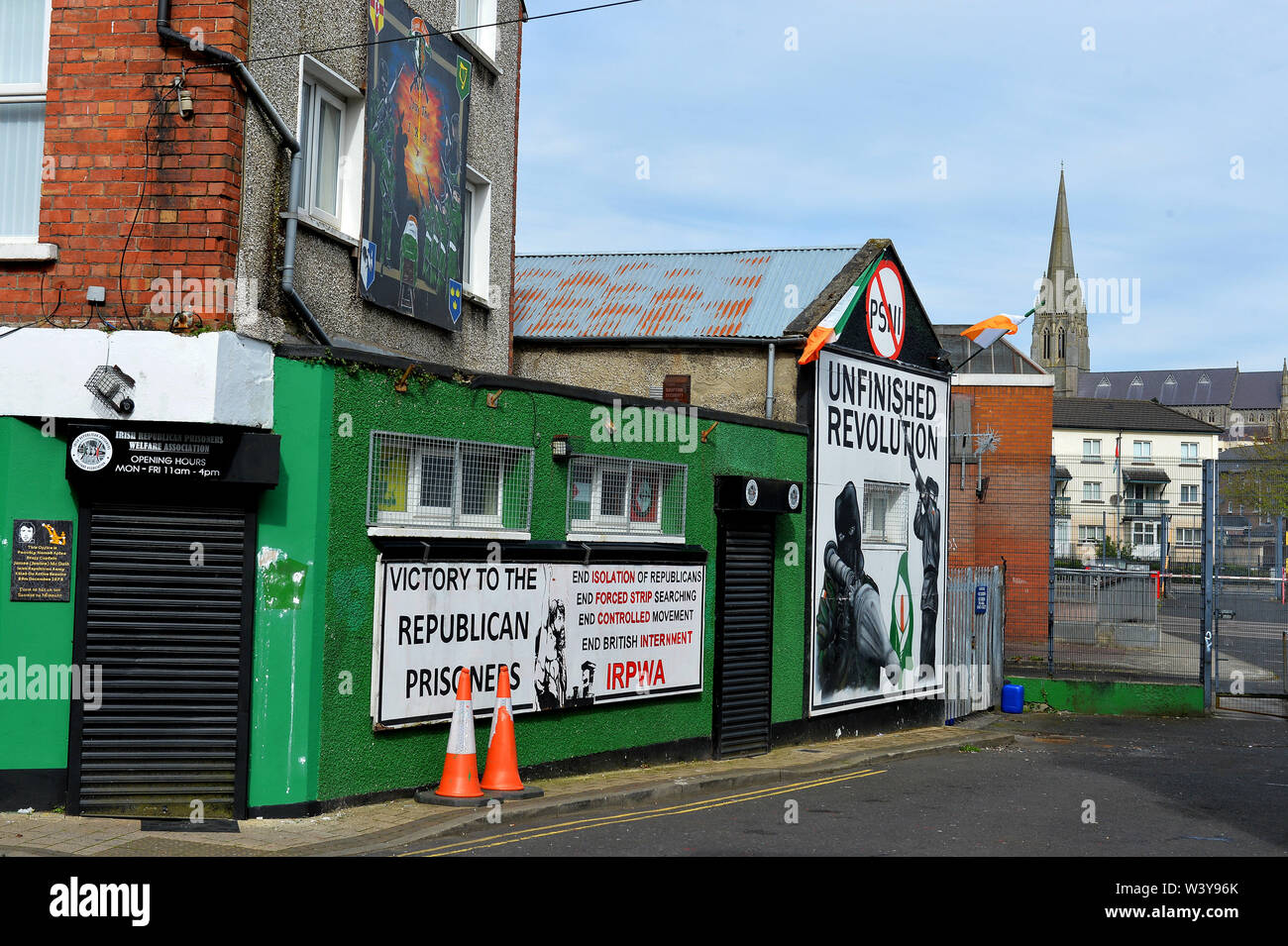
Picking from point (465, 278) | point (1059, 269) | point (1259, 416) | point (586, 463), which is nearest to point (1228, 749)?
point (586, 463)

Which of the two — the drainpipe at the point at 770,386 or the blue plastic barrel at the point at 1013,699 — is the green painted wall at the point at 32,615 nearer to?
the drainpipe at the point at 770,386

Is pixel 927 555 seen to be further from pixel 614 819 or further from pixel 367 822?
pixel 367 822

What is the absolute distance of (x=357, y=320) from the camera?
432 inches

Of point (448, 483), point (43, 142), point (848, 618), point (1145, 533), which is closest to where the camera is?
point (43, 142)

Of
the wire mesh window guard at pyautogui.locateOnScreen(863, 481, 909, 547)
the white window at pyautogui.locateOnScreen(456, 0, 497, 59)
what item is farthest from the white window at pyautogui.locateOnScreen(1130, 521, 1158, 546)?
the white window at pyautogui.locateOnScreen(456, 0, 497, 59)

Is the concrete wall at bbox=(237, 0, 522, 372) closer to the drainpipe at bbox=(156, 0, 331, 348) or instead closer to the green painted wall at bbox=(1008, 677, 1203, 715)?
the drainpipe at bbox=(156, 0, 331, 348)

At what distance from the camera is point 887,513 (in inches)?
666

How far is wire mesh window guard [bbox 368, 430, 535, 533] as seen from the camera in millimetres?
9422

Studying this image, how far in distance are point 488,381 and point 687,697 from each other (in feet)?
13.7

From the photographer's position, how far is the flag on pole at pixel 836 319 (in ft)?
47.8

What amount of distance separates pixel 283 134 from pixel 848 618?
9097mm

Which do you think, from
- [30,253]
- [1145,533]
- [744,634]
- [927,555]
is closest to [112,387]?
[30,253]

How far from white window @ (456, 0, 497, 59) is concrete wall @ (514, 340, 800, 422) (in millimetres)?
3979

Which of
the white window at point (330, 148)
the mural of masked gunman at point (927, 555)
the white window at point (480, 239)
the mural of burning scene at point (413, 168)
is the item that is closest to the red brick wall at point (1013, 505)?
the mural of masked gunman at point (927, 555)
